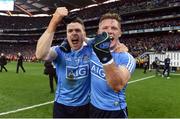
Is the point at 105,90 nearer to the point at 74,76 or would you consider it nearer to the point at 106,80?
the point at 106,80

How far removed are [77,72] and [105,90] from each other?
2.37 ft

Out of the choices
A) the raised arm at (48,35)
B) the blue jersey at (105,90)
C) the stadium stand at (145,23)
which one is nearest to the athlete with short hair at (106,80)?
the blue jersey at (105,90)

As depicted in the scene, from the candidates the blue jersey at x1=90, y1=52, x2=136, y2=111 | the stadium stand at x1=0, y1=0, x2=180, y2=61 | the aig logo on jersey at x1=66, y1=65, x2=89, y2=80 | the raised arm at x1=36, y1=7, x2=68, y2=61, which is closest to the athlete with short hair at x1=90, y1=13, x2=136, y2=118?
the blue jersey at x1=90, y1=52, x2=136, y2=111

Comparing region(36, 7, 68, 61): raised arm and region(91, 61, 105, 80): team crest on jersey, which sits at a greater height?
region(36, 7, 68, 61): raised arm

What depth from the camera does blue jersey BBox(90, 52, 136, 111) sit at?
366cm

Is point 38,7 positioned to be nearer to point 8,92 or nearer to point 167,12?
point 167,12

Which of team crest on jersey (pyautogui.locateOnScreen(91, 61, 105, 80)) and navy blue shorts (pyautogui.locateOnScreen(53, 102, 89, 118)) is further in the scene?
navy blue shorts (pyautogui.locateOnScreen(53, 102, 89, 118))

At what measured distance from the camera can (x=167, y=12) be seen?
60.9 metres

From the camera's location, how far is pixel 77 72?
4336 millimetres

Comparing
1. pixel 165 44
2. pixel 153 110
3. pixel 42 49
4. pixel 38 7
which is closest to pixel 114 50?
pixel 42 49

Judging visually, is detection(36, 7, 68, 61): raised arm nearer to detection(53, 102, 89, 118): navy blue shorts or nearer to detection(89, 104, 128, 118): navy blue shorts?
detection(53, 102, 89, 118): navy blue shorts

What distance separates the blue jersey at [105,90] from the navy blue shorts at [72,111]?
1.62 feet

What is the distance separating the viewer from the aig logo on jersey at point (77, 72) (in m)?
4.27

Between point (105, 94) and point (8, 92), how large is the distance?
12.2 metres
